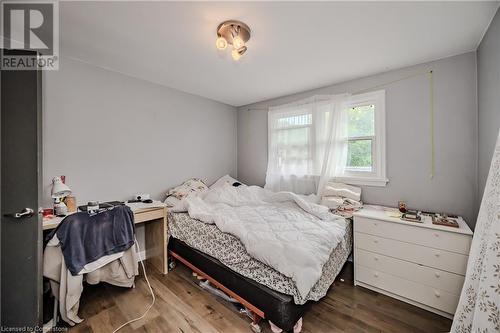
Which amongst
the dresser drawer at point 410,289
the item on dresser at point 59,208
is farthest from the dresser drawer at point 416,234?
the item on dresser at point 59,208

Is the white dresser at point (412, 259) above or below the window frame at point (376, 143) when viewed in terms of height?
below

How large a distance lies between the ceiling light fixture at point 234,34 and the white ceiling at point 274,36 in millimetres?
54

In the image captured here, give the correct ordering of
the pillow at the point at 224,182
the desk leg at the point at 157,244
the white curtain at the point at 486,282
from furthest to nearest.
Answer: the pillow at the point at 224,182, the desk leg at the point at 157,244, the white curtain at the point at 486,282

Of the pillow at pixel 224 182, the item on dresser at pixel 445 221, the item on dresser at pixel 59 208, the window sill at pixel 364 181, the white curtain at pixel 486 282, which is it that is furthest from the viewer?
the pillow at pixel 224 182

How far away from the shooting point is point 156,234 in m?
2.48

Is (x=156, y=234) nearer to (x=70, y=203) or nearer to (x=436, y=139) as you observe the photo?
(x=70, y=203)

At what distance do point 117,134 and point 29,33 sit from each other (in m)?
1.12

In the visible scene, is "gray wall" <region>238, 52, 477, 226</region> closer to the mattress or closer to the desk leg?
the mattress

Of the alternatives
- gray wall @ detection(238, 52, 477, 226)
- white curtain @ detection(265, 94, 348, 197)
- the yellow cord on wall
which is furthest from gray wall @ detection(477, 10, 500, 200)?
white curtain @ detection(265, 94, 348, 197)

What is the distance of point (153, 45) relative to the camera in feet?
6.37

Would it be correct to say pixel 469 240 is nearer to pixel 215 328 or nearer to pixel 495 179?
pixel 495 179

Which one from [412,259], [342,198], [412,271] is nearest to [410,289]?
[412,271]

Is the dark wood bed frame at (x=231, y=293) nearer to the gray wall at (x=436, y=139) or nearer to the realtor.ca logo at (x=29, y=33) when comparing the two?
the gray wall at (x=436, y=139)

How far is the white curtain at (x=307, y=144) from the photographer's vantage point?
9.16ft
